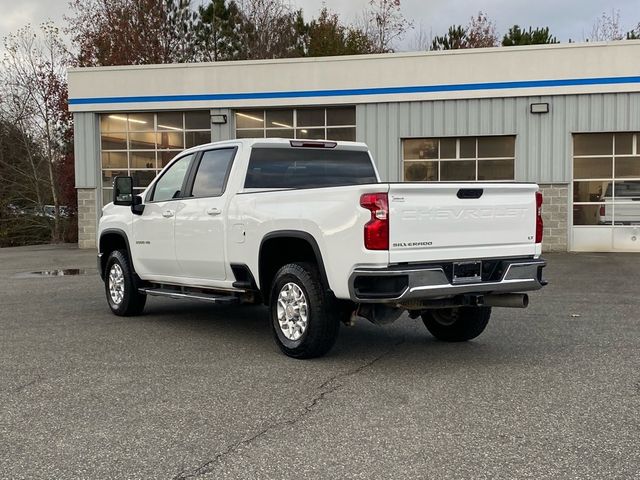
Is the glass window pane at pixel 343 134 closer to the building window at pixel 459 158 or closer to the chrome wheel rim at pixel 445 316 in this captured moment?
the building window at pixel 459 158

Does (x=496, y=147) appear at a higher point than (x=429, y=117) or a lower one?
lower

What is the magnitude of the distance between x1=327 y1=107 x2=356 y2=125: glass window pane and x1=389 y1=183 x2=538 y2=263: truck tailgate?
14458mm

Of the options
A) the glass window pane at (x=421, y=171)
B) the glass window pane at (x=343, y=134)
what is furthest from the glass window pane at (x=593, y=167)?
the glass window pane at (x=343, y=134)

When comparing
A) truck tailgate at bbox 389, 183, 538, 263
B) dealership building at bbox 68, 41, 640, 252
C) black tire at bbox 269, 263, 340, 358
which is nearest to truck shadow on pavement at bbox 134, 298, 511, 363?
black tire at bbox 269, 263, 340, 358

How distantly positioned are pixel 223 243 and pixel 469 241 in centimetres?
256

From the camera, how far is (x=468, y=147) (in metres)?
19.4

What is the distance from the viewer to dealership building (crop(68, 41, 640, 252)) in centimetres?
1841

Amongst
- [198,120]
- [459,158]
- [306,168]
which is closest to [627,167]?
[459,158]

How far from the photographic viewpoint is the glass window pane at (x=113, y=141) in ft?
71.3

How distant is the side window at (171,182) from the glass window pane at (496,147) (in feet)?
41.9

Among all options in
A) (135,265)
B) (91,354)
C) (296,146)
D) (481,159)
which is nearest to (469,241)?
(296,146)

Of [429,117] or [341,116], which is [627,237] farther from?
[341,116]

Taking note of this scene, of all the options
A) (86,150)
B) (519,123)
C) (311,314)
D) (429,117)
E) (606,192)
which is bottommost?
(311,314)

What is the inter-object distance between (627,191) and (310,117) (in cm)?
909
